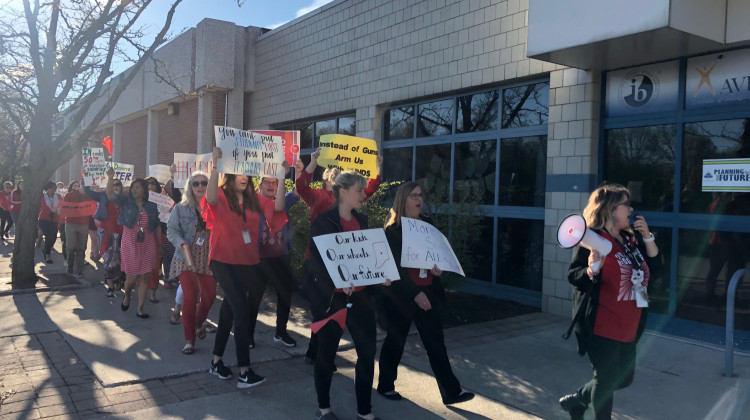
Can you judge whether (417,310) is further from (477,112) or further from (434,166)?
(434,166)

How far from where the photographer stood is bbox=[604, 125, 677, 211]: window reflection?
7082 millimetres

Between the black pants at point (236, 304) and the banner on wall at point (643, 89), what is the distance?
523 centimetres

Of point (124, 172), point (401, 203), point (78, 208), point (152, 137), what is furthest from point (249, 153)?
point (152, 137)

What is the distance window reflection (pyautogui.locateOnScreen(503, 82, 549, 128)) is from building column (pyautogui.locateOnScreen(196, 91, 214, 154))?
30.6ft

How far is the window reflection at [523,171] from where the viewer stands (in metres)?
8.53

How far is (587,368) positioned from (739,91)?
3.57 m

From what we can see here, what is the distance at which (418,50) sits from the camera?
33.6 ft

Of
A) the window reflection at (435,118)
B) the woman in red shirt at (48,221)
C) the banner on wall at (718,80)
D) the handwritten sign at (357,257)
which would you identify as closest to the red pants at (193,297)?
the handwritten sign at (357,257)

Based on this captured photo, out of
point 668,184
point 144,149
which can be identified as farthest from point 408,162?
point 144,149

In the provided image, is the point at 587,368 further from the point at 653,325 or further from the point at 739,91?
the point at 739,91

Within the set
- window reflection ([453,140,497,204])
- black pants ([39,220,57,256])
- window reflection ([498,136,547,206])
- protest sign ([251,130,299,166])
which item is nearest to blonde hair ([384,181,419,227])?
protest sign ([251,130,299,166])

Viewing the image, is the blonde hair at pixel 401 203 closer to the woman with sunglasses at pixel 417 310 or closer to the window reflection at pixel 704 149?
the woman with sunglasses at pixel 417 310

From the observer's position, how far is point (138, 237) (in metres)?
7.40

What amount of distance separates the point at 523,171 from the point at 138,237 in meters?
5.52
